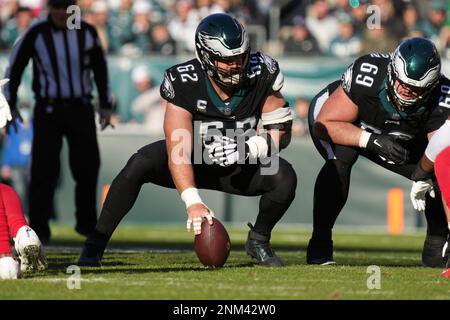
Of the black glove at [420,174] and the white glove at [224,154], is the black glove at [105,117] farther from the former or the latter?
the black glove at [420,174]

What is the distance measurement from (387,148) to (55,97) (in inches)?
141

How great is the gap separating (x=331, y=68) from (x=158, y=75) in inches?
87.3

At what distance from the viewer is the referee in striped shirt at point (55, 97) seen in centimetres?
Answer: 905

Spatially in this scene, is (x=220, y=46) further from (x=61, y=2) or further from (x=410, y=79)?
(x=61, y=2)

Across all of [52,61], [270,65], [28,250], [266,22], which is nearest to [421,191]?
[270,65]

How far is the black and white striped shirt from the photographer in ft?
29.8

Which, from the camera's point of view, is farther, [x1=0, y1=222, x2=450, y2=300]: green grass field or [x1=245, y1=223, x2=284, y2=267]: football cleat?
[x1=245, y1=223, x2=284, y2=267]: football cleat

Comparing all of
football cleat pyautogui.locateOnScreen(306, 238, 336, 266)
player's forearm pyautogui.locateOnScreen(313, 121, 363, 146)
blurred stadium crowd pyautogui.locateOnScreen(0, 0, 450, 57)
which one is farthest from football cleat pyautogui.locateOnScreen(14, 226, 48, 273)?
blurred stadium crowd pyautogui.locateOnScreen(0, 0, 450, 57)

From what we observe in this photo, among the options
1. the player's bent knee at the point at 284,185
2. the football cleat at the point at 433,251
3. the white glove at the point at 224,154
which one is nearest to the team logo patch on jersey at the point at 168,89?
the white glove at the point at 224,154

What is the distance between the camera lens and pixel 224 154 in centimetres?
616

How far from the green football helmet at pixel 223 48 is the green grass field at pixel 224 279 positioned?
1.08 metres

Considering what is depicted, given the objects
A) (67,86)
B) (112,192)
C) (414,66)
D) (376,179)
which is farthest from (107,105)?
(376,179)

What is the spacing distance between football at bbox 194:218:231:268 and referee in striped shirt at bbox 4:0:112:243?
3333mm

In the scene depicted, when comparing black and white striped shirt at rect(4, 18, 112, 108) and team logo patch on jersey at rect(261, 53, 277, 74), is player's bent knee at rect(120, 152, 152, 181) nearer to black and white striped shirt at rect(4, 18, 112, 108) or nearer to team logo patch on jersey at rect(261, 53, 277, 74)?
team logo patch on jersey at rect(261, 53, 277, 74)
